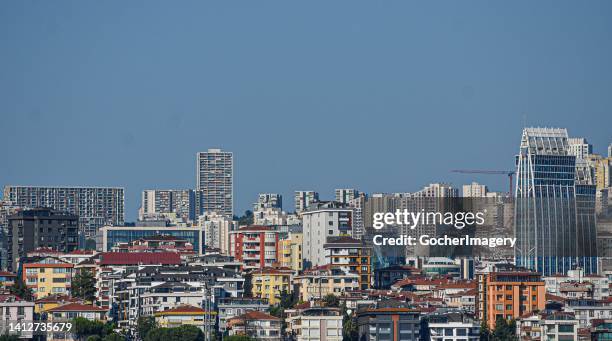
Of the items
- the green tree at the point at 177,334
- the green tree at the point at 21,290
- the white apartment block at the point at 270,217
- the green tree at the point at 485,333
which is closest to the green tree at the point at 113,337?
the green tree at the point at 177,334

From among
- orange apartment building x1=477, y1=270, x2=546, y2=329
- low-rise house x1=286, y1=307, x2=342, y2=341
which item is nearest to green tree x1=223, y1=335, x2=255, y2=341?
low-rise house x1=286, y1=307, x2=342, y2=341

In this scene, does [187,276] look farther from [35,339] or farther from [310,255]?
[310,255]

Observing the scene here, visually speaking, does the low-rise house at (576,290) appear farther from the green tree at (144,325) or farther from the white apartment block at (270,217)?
the white apartment block at (270,217)

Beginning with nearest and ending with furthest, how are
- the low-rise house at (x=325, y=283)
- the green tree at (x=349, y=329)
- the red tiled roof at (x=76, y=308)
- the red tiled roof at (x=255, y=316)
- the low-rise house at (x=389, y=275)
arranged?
the green tree at (x=349, y=329) → the red tiled roof at (x=255, y=316) → the red tiled roof at (x=76, y=308) → the low-rise house at (x=325, y=283) → the low-rise house at (x=389, y=275)

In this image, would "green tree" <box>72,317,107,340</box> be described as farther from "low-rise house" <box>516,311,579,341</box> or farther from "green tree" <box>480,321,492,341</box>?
"low-rise house" <box>516,311,579,341</box>

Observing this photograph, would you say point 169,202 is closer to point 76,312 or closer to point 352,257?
point 352,257

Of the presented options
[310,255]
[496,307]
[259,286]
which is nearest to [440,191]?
[310,255]

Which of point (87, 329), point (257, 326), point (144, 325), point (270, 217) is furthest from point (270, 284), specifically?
point (270, 217)
